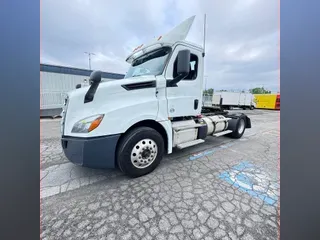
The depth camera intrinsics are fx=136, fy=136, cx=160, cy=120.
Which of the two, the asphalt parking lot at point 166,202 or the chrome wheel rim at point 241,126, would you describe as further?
the chrome wheel rim at point 241,126

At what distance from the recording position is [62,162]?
306cm

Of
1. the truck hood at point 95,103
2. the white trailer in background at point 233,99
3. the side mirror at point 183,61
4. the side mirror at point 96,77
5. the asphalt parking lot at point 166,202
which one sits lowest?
the asphalt parking lot at point 166,202

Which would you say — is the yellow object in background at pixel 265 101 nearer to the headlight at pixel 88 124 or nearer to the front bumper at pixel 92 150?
the front bumper at pixel 92 150

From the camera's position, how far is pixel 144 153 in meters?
2.47

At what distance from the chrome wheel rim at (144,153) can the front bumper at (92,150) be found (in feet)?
1.19

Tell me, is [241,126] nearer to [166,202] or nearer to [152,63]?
[152,63]

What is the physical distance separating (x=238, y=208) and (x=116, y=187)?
177 centimetres

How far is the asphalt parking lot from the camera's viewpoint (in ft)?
4.71

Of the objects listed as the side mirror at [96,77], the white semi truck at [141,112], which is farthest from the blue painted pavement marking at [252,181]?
the side mirror at [96,77]

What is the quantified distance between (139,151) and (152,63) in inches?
75.1

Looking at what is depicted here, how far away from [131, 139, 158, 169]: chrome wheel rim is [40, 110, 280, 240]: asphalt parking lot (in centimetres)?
27

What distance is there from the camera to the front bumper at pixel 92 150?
6.65 ft
